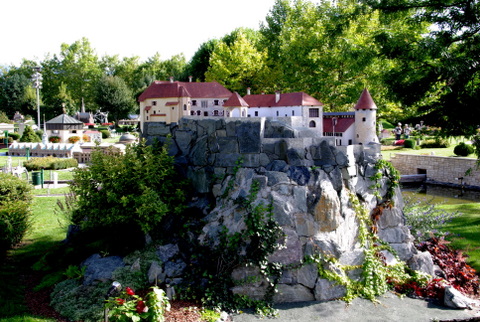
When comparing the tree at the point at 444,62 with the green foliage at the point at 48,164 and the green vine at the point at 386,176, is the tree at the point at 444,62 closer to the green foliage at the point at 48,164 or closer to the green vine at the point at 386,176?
the green vine at the point at 386,176

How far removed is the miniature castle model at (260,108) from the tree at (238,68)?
33.6 ft

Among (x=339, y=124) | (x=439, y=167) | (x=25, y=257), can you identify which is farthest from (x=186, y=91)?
(x=439, y=167)

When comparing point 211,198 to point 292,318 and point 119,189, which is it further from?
point 292,318

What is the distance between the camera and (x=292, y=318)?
25.6 ft

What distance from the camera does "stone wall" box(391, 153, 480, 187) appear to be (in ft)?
80.3

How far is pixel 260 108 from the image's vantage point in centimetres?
1650

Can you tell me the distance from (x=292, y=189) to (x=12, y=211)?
685 centimetres

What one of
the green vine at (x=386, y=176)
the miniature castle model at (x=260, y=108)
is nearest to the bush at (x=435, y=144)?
the miniature castle model at (x=260, y=108)

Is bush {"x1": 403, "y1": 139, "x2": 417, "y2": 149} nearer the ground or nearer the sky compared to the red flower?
nearer the sky

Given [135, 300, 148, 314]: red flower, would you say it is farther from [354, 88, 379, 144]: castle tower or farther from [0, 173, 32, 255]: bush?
[354, 88, 379, 144]: castle tower

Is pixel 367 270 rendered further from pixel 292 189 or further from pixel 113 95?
pixel 113 95

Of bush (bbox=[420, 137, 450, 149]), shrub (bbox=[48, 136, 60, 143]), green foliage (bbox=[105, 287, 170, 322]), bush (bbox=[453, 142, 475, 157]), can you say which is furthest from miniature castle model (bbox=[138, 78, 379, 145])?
shrub (bbox=[48, 136, 60, 143])

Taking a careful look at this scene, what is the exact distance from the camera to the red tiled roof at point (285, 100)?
15484 mm

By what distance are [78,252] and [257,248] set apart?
440 centimetres
